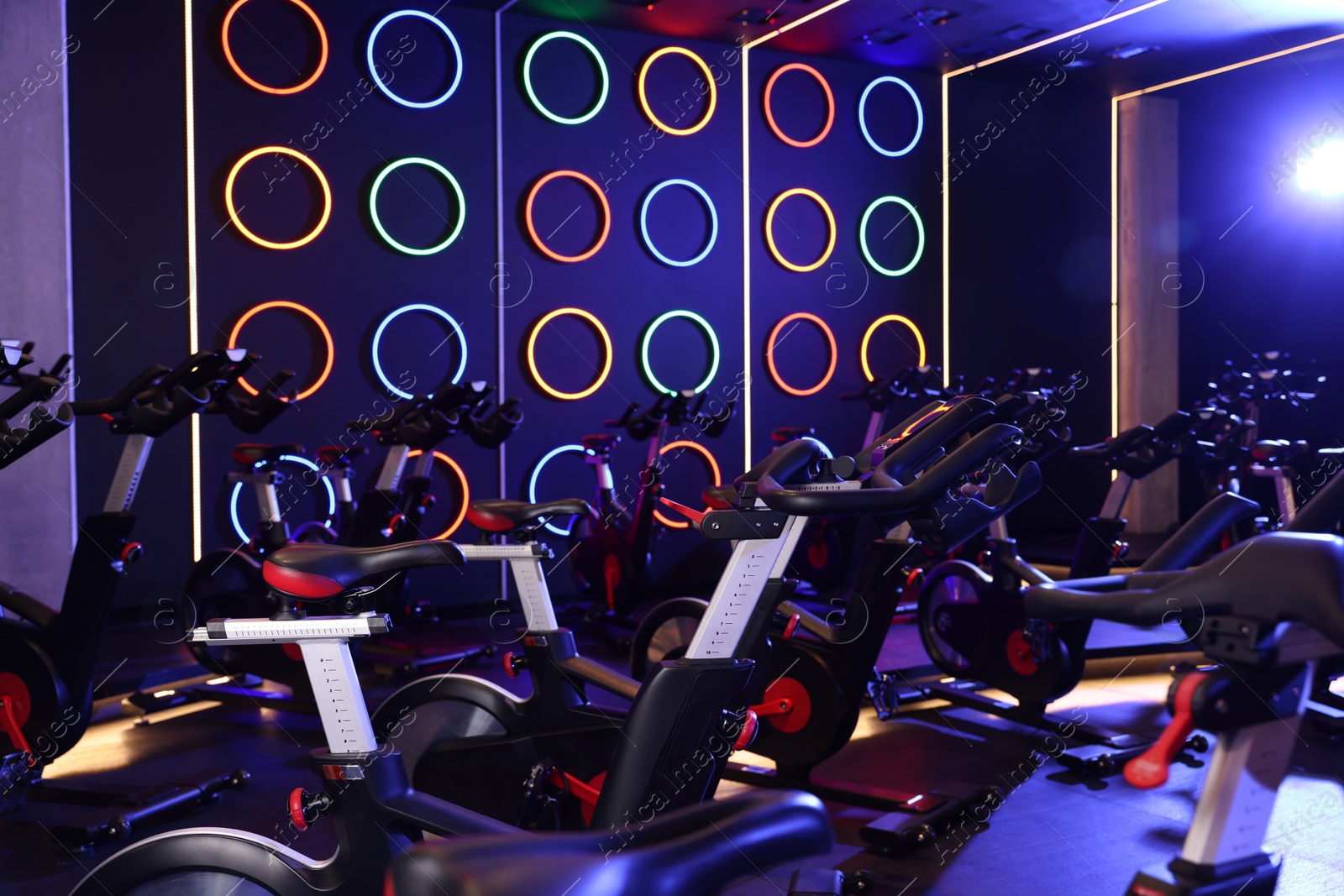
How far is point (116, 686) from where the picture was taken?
4.45 metres

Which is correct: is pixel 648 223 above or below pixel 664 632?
above

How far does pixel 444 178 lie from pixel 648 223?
139 cm

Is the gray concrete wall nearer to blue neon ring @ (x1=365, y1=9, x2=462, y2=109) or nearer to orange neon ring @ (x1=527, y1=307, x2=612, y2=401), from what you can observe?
blue neon ring @ (x1=365, y1=9, x2=462, y2=109)

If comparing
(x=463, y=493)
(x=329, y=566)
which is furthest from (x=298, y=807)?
(x=463, y=493)

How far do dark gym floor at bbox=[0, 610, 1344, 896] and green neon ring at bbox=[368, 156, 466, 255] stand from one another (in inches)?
111

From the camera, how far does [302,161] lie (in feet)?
20.1

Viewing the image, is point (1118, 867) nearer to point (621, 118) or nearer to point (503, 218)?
point (503, 218)

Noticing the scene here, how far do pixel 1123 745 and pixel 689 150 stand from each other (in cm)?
496

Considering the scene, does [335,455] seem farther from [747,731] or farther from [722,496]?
[747,731]

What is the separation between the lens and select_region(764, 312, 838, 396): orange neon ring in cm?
760

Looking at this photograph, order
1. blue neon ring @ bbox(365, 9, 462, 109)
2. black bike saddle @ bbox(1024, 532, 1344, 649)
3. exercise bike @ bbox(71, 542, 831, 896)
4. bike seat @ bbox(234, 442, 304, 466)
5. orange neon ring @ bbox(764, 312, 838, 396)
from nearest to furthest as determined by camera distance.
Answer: black bike saddle @ bbox(1024, 532, 1344, 649) < exercise bike @ bbox(71, 542, 831, 896) < bike seat @ bbox(234, 442, 304, 466) < blue neon ring @ bbox(365, 9, 462, 109) < orange neon ring @ bbox(764, 312, 838, 396)

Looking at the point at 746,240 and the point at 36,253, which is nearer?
the point at 36,253

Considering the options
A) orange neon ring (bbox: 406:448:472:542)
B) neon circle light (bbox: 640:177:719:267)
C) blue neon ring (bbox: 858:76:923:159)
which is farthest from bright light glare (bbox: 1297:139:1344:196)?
orange neon ring (bbox: 406:448:472:542)

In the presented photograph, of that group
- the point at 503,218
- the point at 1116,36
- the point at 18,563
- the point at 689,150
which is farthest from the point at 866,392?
the point at 18,563
